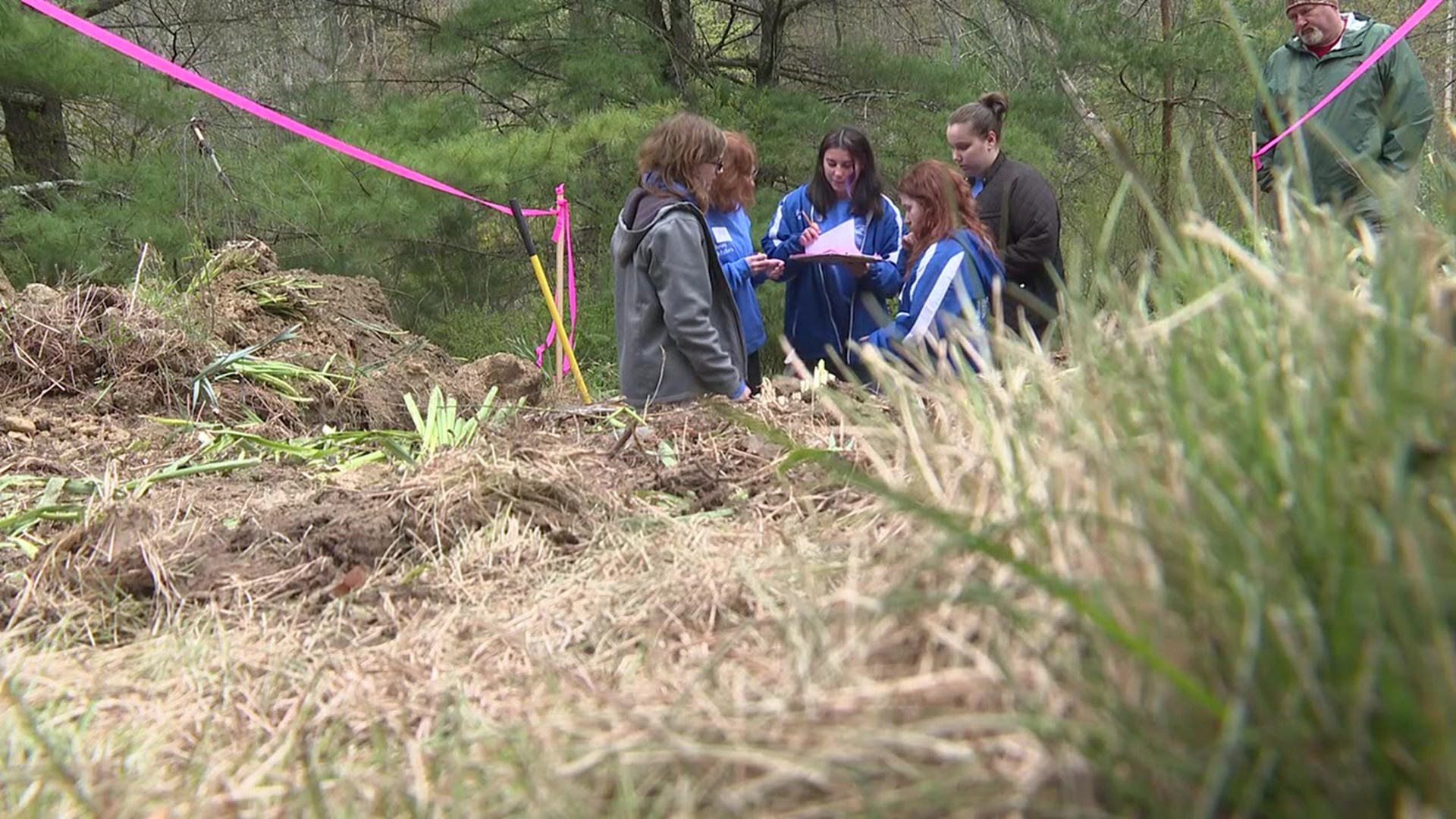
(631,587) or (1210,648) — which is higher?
(1210,648)

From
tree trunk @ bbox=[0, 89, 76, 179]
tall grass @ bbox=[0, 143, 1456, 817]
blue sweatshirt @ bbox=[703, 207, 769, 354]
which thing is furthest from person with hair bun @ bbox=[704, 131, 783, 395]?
tree trunk @ bbox=[0, 89, 76, 179]

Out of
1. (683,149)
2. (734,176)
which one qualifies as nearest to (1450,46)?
(734,176)

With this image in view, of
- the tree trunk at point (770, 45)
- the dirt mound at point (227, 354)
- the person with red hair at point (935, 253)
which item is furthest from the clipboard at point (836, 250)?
the tree trunk at point (770, 45)

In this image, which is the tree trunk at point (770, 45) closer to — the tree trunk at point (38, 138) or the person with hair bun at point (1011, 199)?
the tree trunk at point (38, 138)

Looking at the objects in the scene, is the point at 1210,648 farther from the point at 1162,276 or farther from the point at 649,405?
the point at 649,405

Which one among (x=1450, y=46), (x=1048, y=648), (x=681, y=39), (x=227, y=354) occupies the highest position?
(x=1450, y=46)

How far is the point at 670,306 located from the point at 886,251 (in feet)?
4.56

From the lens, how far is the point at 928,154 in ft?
29.9

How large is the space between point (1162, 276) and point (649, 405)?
217 centimetres

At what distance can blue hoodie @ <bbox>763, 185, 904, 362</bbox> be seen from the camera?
4895 mm

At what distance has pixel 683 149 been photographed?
3877mm

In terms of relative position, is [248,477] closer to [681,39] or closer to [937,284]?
[937,284]

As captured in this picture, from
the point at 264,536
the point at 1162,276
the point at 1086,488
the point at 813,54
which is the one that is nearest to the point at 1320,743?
the point at 1086,488

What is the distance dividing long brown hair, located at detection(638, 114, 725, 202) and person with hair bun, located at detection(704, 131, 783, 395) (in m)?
0.59
